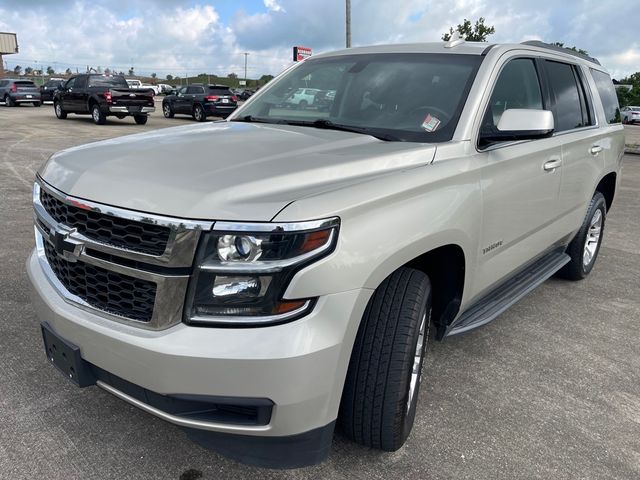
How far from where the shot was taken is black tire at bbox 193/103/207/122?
22.9m

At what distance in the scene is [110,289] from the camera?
204 centimetres

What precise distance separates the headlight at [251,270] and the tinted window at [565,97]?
2.72 m

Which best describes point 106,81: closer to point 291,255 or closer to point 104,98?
point 104,98

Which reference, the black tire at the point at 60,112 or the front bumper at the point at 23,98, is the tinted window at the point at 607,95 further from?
the front bumper at the point at 23,98

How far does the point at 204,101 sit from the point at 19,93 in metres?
14.4

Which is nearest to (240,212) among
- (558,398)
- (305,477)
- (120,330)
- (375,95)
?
(120,330)

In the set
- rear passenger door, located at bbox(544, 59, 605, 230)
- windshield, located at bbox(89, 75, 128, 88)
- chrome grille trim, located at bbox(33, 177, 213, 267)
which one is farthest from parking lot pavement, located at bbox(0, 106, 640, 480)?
windshield, located at bbox(89, 75, 128, 88)

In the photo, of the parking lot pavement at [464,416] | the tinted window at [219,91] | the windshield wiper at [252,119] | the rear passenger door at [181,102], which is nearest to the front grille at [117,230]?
the parking lot pavement at [464,416]

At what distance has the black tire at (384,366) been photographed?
2.17 meters

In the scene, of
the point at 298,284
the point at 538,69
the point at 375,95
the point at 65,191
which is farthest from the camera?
the point at 538,69

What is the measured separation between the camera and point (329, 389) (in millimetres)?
1924

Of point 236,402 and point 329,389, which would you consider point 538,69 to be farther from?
point 236,402

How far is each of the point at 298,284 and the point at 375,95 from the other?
1815mm

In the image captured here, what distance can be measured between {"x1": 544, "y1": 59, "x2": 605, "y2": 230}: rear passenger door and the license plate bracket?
10.3 feet
